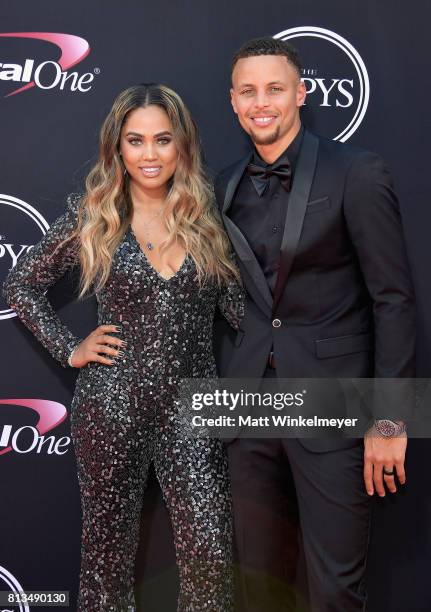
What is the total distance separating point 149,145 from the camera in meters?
2.44

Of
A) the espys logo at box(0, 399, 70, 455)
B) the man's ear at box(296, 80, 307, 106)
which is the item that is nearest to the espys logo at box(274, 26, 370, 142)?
the man's ear at box(296, 80, 307, 106)

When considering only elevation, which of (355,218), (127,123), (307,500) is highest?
(127,123)

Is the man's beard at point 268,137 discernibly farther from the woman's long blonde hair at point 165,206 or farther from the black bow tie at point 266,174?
the woman's long blonde hair at point 165,206

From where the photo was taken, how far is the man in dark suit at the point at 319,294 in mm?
2250

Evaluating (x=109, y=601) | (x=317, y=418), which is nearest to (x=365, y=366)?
(x=317, y=418)

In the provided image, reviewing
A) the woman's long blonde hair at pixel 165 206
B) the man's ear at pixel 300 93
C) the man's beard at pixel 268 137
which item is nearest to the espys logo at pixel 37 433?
the woman's long blonde hair at pixel 165 206

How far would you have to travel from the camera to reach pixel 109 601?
255 centimetres

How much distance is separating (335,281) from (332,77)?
2.94ft

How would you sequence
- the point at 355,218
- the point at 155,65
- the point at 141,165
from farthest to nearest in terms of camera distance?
the point at 155,65 < the point at 141,165 < the point at 355,218

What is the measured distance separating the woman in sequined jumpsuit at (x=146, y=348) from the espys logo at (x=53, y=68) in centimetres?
41

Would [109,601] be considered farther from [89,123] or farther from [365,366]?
[89,123]

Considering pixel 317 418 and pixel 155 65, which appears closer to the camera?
pixel 317 418

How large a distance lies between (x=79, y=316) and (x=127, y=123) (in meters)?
0.79

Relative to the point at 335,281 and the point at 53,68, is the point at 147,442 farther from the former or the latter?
the point at 53,68
